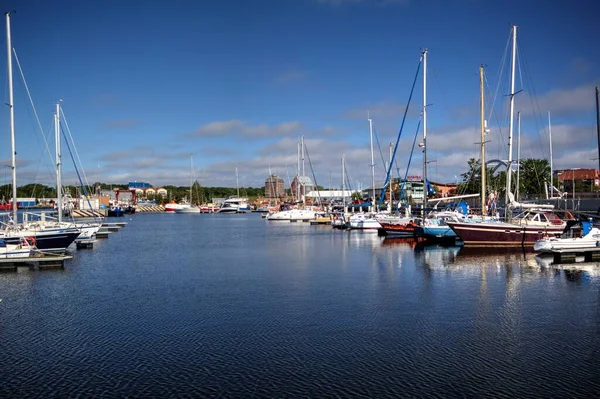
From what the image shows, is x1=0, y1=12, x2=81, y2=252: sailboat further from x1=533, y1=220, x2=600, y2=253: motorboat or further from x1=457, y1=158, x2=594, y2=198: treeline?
x1=457, y1=158, x2=594, y2=198: treeline

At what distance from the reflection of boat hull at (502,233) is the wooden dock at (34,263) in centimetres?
3374

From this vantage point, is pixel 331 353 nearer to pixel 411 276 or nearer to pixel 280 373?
pixel 280 373

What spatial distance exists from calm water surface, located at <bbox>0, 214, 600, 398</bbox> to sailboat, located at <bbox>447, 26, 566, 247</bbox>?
1030 centimetres

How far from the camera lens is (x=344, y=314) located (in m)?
22.5

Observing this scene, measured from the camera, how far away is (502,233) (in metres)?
46.7

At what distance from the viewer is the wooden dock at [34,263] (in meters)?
34.6

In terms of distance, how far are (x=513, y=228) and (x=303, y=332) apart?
3280 centimetres

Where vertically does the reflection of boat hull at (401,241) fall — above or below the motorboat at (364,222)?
below

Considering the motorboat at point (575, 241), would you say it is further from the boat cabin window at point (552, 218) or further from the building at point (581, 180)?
the building at point (581, 180)

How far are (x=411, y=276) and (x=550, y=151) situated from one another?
57801 millimetres

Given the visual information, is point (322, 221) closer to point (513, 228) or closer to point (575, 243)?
point (513, 228)

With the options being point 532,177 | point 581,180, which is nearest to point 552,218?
point 532,177

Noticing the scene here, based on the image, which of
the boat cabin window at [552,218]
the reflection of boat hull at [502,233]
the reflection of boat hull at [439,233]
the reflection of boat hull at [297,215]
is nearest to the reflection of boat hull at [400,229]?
the reflection of boat hull at [439,233]

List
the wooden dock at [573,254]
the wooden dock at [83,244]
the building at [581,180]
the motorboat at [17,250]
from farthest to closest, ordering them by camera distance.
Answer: the building at [581,180], the wooden dock at [83,244], the wooden dock at [573,254], the motorboat at [17,250]
